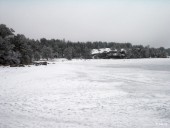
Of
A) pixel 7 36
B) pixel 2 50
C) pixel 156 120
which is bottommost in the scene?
pixel 156 120

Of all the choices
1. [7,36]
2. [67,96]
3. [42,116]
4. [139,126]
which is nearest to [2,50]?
[7,36]

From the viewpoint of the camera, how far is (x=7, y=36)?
50.1m

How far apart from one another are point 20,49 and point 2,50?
10.7m

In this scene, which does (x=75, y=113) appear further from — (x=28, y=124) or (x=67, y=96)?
(x=67, y=96)

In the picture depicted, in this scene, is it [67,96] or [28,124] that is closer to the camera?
[28,124]

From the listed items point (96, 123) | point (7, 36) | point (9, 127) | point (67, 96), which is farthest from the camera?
point (7, 36)

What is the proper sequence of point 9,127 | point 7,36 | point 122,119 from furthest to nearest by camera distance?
1. point 7,36
2. point 122,119
3. point 9,127

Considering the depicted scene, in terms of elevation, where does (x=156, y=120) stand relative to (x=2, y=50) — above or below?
below

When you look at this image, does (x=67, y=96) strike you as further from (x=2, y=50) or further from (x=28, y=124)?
(x=2, y=50)

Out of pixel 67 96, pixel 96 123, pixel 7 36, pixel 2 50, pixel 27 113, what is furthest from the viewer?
pixel 7 36

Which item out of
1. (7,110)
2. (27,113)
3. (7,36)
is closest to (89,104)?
(27,113)

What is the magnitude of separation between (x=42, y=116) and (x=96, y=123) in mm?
2459

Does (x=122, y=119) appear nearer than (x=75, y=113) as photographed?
Yes

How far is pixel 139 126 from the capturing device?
7145 millimetres
